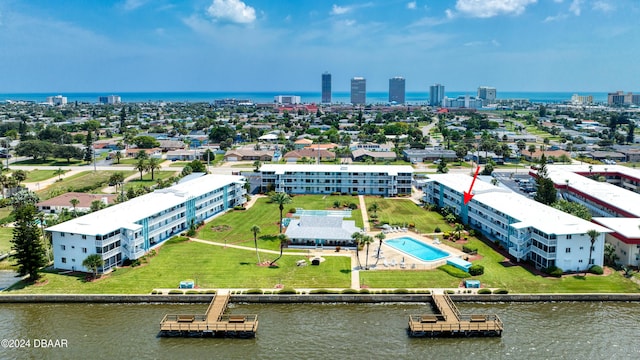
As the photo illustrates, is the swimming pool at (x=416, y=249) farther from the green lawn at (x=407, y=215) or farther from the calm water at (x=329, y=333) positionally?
the calm water at (x=329, y=333)

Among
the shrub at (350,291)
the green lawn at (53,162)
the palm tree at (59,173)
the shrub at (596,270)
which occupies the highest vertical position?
the green lawn at (53,162)

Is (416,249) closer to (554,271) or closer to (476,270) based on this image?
(476,270)

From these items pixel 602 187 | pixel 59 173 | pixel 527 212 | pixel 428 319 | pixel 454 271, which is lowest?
pixel 428 319

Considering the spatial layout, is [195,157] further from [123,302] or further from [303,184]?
[123,302]

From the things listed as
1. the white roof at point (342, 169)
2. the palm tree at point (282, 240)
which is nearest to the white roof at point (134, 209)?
the white roof at point (342, 169)

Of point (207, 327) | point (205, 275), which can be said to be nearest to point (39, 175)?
point (205, 275)

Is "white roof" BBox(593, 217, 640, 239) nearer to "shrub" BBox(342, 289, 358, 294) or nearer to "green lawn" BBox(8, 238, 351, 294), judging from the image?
"green lawn" BBox(8, 238, 351, 294)

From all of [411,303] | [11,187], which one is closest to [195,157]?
[11,187]
